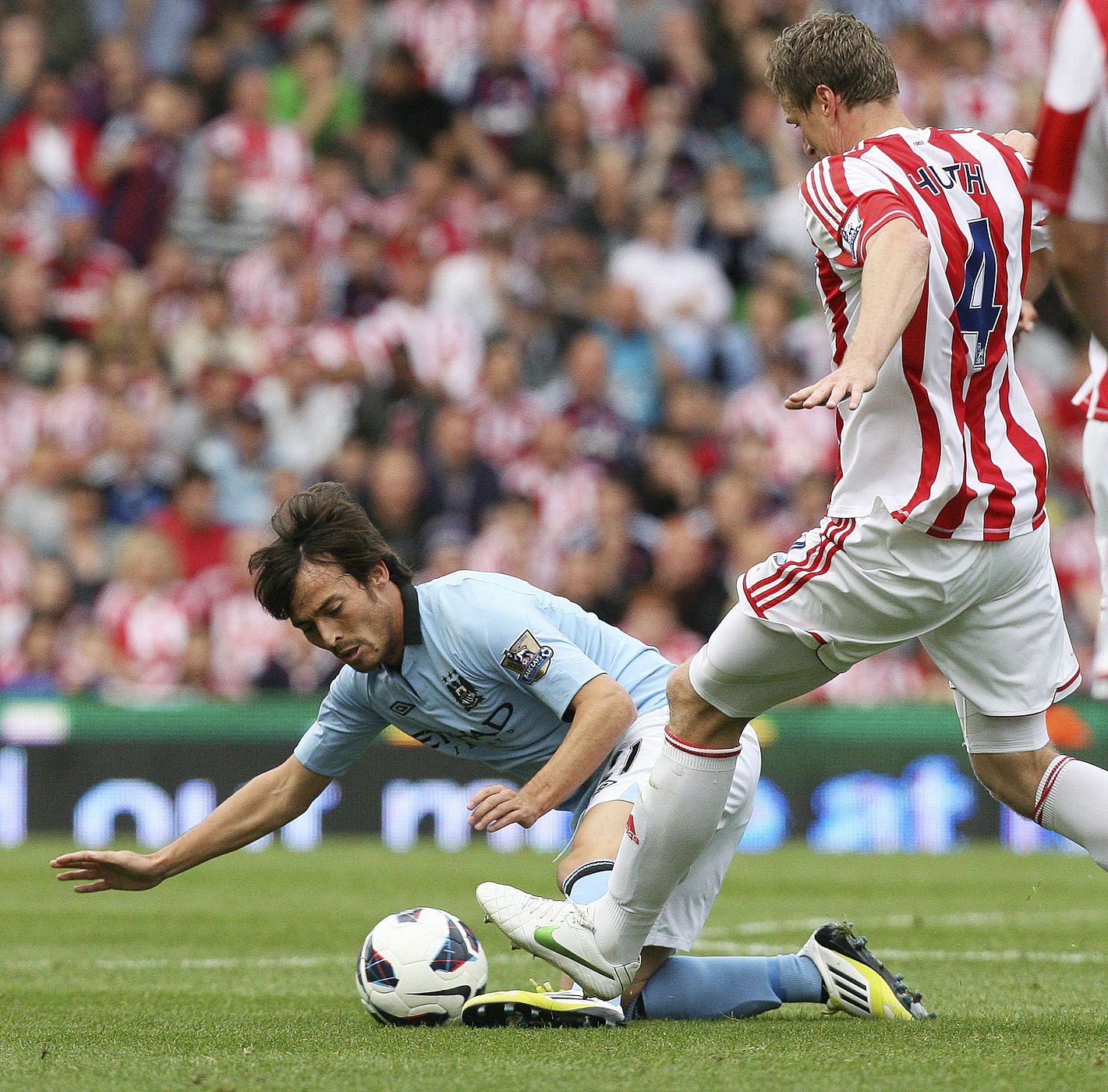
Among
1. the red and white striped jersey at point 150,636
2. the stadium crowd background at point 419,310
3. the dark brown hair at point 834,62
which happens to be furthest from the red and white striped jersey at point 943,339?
the red and white striped jersey at point 150,636

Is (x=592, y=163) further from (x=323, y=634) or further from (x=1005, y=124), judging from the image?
(x=323, y=634)

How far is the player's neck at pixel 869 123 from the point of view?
175 inches

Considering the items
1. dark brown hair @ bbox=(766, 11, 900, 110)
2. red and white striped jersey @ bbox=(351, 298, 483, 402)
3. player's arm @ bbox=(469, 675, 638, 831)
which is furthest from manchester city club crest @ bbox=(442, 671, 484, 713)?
red and white striped jersey @ bbox=(351, 298, 483, 402)

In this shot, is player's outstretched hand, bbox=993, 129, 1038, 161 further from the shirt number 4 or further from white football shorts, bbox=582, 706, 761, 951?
white football shorts, bbox=582, 706, 761, 951

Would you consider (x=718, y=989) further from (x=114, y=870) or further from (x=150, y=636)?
(x=150, y=636)

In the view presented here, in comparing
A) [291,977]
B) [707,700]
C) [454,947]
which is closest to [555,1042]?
[454,947]

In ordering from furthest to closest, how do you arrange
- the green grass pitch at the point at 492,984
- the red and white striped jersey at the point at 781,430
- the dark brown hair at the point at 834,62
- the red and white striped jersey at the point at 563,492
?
the red and white striped jersey at the point at 781,430 < the red and white striped jersey at the point at 563,492 < the dark brown hair at the point at 834,62 < the green grass pitch at the point at 492,984

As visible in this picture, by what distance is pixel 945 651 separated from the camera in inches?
176

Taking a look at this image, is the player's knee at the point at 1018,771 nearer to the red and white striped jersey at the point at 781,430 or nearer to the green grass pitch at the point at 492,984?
the green grass pitch at the point at 492,984

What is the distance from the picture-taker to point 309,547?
193 inches

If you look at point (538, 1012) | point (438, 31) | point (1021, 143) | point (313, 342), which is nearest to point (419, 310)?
point (313, 342)

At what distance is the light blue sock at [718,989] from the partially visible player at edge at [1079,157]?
5.69 ft

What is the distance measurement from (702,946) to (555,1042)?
2446 mm

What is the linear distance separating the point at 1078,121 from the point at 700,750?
1.68 meters
